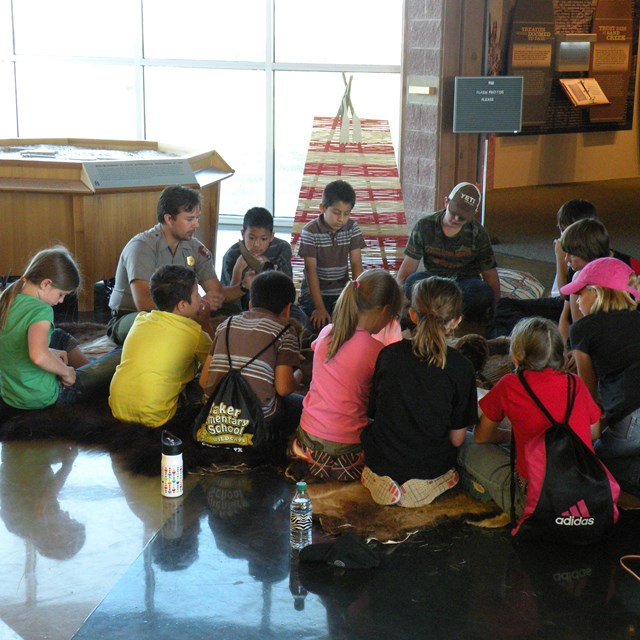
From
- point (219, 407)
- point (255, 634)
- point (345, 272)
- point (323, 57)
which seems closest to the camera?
point (255, 634)

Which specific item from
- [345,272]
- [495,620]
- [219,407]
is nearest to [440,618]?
[495,620]

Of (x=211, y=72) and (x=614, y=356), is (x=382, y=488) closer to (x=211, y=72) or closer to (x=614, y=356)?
(x=614, y=356)

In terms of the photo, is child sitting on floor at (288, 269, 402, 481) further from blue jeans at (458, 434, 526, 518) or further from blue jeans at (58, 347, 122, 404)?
blue jeans at (58, 347, 122, 404)

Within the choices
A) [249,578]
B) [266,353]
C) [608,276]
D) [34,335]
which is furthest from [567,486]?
[34,335]

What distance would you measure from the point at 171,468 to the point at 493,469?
123 centimetres

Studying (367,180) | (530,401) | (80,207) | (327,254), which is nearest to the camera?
(530,401)

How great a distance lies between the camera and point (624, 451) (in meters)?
3.61

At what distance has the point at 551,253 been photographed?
8383mm

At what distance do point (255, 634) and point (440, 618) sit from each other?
572mm

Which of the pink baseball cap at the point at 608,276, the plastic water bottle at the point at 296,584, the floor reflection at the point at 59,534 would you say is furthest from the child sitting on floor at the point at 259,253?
the plastic water bottle at the point at 296,584

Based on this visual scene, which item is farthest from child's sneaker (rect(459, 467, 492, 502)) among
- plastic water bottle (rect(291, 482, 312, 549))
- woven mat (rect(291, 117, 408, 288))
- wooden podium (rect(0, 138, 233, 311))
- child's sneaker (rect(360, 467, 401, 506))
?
wooden podium (rect(0, 138, 233, 311))

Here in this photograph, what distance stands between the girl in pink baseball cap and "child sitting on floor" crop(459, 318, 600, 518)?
14 cm

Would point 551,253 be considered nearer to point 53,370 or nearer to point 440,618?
point 53,370

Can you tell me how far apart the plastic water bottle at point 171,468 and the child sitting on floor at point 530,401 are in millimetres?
1179
